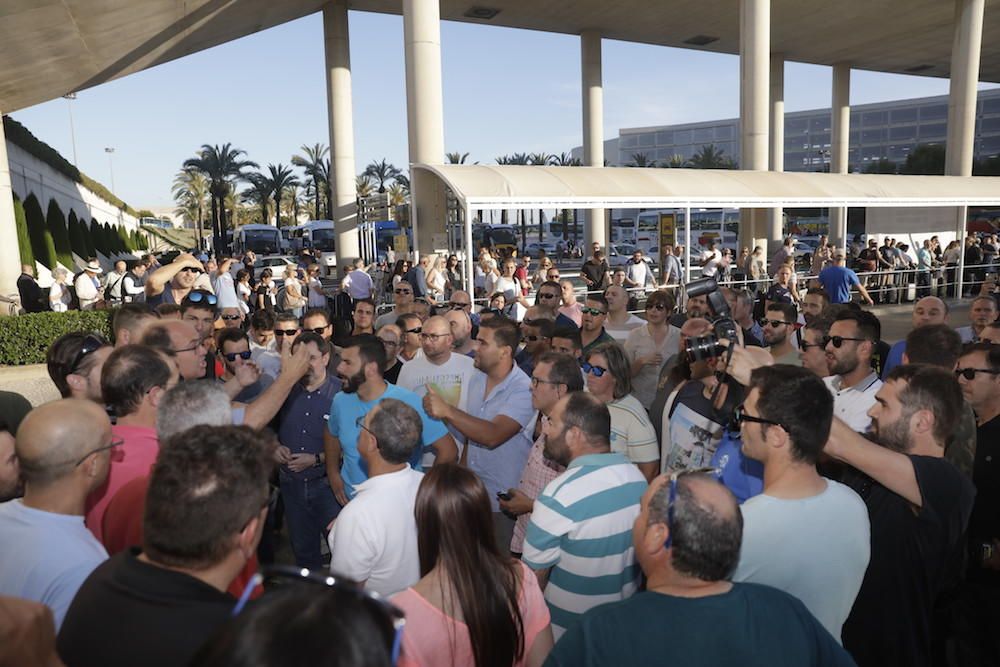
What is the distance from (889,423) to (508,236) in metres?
44.3

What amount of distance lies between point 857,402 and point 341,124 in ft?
71.7

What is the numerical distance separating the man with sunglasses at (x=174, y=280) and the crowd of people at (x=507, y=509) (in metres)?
2.74

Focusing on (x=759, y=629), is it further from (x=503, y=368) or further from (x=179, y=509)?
(x=503, y=368)

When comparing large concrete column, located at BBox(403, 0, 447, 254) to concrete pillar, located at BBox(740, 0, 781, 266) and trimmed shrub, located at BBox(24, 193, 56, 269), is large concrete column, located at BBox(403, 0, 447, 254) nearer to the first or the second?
concrete pillar, located at BBox(740, 0, 781, 266)

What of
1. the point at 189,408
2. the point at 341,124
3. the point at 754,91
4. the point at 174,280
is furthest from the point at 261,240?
the point at 189,408

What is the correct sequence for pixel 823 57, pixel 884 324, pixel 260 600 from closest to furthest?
1. pixel 260 600
2. pixel 884 324
3. pixel 823 57

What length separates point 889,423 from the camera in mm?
2857

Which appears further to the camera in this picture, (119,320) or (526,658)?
(119,320)

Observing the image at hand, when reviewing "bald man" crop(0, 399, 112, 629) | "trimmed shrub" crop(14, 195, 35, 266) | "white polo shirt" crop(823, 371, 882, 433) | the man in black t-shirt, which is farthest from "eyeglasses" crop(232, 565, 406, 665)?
"trimmed shrub" crop(14, 195, 35, 266)

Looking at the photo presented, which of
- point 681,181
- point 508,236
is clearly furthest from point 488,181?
point 508,236

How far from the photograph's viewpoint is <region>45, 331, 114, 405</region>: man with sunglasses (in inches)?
151

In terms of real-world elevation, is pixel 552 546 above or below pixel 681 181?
below

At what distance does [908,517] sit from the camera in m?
2.61

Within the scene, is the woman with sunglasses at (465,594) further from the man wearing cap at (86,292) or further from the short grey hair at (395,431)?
the man wearing cap at (86,292)
